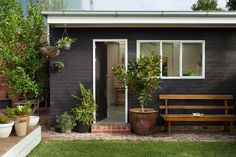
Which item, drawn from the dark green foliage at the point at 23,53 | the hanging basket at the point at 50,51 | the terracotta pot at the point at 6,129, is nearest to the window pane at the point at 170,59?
the hanging basket at the point at 50,51

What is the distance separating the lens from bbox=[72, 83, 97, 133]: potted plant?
30.7ft

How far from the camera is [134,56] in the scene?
986cm

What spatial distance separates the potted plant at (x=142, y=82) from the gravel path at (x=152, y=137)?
298mm

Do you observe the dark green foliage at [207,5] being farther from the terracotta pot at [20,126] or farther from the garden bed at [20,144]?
the terracotta pot at [20,126]

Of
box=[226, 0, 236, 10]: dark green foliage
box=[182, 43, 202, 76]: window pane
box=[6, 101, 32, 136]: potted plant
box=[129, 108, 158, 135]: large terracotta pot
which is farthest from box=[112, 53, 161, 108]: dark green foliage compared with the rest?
box=[226, 0, 236, 10]: dark green foliage

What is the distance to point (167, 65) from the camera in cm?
1002

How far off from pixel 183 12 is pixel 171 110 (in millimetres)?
2670

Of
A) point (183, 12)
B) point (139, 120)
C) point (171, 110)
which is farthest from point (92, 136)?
point (183, 12)

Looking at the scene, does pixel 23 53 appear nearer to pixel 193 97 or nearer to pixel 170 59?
pixel 170 59

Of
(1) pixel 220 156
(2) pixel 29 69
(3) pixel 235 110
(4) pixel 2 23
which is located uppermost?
(4) pixel 2 23

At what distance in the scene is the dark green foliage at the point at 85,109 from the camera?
9344 millimetres

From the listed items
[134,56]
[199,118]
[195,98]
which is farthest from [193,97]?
[134,56]

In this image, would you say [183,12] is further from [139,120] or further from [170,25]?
[139,120]

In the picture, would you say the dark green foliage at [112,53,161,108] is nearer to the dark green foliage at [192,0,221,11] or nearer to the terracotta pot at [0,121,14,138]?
the terracotta pot at [0,121,14,138]
